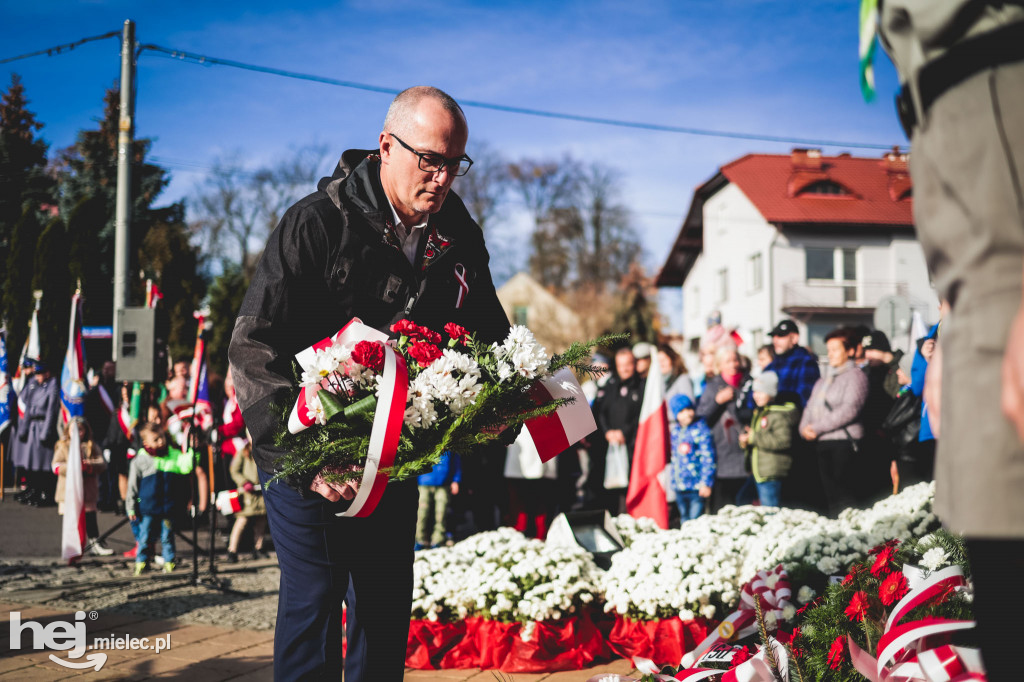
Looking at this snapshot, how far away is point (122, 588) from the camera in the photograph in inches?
261

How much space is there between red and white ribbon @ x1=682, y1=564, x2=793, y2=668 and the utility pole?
36.6ft

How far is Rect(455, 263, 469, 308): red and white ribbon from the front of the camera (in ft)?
9.47

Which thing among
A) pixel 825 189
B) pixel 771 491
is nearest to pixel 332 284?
pixel 771 491

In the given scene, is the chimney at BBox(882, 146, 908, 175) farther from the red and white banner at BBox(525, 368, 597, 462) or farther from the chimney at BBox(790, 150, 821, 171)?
the red and white banner at BBox(525, 368, 597, 462)

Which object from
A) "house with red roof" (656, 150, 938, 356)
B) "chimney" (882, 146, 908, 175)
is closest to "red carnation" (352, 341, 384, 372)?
"house with red roof" (656, 150, 938, 356)

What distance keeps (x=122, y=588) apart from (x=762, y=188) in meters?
32.1

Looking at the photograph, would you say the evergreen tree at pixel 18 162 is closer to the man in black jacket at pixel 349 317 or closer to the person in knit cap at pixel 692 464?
the person in knit cap at pixel 692 464

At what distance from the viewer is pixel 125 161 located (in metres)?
12.9

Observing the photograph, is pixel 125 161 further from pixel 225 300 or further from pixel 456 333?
pixel 225 300

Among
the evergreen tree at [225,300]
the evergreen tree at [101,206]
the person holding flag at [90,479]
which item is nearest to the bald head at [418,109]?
the person holding flag at [90,479]

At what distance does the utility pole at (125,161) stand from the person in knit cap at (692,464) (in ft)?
28.7

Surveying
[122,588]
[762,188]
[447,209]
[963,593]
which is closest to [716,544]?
[963,593]

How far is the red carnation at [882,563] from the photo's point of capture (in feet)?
11.0

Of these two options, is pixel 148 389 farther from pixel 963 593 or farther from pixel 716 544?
pixel 963 593
